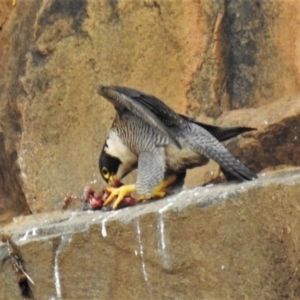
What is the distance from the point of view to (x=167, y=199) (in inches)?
254

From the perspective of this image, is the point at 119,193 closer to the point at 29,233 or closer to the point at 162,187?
the point at 162,187

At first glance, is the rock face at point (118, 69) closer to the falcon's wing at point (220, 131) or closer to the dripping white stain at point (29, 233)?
the falcon's wing at point (220, 131)

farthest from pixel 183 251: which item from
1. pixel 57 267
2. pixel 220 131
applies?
pixel 220 131

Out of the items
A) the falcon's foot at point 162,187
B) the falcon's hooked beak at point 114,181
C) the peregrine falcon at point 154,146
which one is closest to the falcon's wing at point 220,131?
the peregrine falcon at point 154,146

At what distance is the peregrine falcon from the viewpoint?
6.83 meters

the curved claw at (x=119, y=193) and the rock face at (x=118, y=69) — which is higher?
the rock face at (x=118, y=69)

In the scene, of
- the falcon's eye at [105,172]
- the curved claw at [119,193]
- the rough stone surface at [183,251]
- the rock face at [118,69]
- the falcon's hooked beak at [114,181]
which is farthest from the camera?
the rock face at [118,69]

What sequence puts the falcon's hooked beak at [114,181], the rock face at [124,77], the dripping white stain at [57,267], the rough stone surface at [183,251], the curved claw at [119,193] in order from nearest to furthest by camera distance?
the rough stone surface at [183,251], the dripping white stain at [57,267], the curved claw at [119,193], the falcon's hooked beak at [114,181], the rock face at [124,77]

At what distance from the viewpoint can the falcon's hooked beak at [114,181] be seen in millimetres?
7100

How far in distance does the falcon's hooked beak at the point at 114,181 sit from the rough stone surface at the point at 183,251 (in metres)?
0.92

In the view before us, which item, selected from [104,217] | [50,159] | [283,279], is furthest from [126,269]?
[50,159]

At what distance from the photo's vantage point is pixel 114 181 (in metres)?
7.16

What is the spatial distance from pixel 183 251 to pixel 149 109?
124 cm

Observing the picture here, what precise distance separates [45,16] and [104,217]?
123 inches
